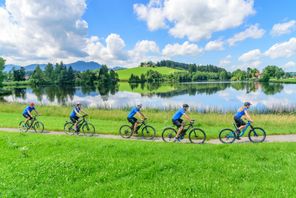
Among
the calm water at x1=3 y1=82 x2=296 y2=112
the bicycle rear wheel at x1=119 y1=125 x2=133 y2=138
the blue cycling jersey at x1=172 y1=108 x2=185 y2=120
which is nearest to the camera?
the blue cycling jersey at x1=172 y1=108 x2=185 y2=120

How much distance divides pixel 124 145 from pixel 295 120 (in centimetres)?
1873

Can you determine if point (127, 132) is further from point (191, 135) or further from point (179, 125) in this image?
point (191, 135)

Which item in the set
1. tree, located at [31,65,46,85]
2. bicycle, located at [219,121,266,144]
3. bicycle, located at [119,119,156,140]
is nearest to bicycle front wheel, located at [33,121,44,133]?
bicycle, located at [119,119,156,140]

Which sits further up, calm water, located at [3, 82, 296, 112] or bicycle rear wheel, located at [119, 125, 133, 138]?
calm water, located at [3, 82, 296, 112]

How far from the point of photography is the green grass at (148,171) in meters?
7.00

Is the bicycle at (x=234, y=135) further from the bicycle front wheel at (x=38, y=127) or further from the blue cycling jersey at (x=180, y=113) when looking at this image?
the bicycle front wheel at (x=38, y=127)

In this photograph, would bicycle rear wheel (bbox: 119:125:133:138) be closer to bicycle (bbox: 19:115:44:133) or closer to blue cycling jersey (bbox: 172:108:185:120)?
blue cycling jersey (bbox: 172:108:185:120)

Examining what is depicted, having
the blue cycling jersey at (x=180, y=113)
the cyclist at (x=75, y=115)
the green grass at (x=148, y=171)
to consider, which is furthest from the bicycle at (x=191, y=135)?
the cyclist at (x=75, y=115)

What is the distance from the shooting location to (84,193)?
7.04 m

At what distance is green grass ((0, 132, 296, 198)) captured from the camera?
7.00m

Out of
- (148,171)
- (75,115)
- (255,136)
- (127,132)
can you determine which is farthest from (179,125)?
(75,115)

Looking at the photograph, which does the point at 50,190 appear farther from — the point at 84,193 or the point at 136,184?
the point at 136,184

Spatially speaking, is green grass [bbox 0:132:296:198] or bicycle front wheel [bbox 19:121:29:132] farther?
bicycle front wheel [bbox 19:121:29:132]

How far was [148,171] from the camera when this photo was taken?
27.2 feet
